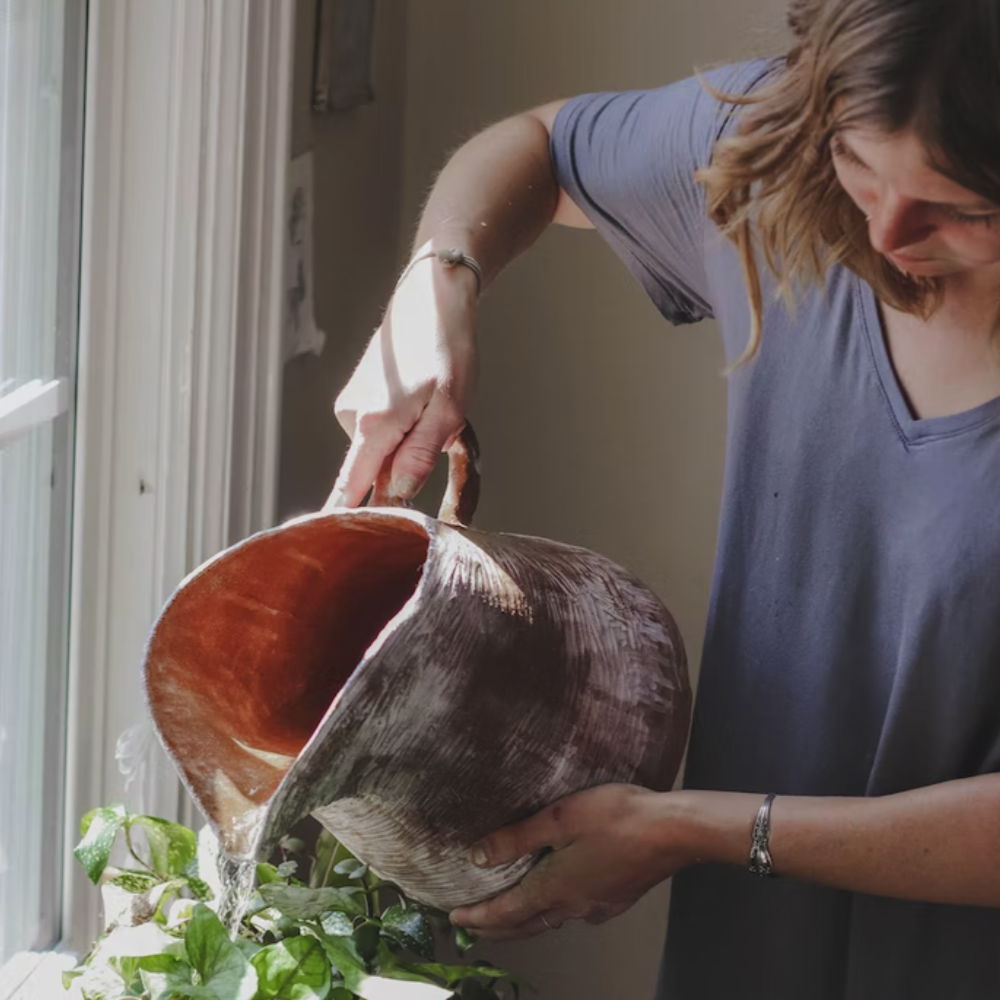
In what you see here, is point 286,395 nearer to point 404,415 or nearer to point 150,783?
point 150,783

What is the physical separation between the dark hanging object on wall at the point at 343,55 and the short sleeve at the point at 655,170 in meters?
0.43

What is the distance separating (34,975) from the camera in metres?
1.28

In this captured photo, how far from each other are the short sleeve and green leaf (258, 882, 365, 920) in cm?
55

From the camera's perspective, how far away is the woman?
0.82 meters

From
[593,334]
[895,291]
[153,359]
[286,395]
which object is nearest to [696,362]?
[593,334]

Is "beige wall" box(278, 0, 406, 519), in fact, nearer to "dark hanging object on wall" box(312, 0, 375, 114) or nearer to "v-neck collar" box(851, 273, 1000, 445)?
"dark hanging object on wall" box(312, 0, 375, 114)

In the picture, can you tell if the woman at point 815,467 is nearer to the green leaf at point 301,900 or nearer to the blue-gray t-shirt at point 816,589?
the blue-gray t-shirt at point 816,589

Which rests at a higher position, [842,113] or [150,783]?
[842,113]

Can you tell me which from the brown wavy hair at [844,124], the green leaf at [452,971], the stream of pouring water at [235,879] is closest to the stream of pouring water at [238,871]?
the stream of pouring water at [235,879]

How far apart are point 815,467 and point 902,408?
77mm

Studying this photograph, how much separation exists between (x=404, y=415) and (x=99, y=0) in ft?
1.70

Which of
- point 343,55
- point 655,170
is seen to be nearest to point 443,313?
point 655,170

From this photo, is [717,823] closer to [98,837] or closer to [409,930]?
[409,930]

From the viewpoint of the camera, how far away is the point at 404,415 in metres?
0.96
